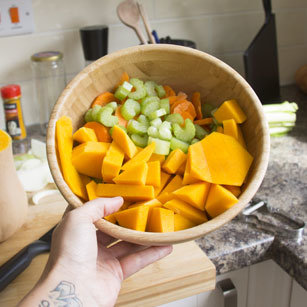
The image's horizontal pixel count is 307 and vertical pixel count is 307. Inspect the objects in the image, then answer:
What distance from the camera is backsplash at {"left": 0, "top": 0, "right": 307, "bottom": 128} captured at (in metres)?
1.40

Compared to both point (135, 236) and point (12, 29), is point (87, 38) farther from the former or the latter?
point (135, 236)

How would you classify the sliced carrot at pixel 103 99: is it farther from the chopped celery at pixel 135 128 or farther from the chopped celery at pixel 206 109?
the chopped celery at pixel 206 109

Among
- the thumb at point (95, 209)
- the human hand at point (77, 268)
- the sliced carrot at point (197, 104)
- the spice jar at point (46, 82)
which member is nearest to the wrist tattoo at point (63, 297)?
the human hand at point (77, 268)

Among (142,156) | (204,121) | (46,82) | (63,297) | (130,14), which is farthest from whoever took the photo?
(46,82)

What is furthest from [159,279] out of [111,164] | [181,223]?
[111,164]

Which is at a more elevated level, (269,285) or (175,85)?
(175,85)

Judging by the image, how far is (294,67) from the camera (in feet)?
6.02

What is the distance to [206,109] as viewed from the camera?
89 centimetres

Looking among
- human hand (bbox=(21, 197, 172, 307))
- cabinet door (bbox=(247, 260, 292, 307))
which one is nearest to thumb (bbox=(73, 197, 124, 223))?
human hand (bbox=(21, 197, 172, 307))

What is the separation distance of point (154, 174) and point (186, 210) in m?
0.08

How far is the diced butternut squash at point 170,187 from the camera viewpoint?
0.76m

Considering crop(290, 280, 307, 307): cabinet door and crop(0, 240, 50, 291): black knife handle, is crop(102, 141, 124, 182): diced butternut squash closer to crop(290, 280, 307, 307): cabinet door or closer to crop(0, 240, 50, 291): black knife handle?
crop(0, 240, 50, 291): black knife handle

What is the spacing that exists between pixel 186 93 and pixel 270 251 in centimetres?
39

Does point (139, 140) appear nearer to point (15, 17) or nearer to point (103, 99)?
point (103, 99)
